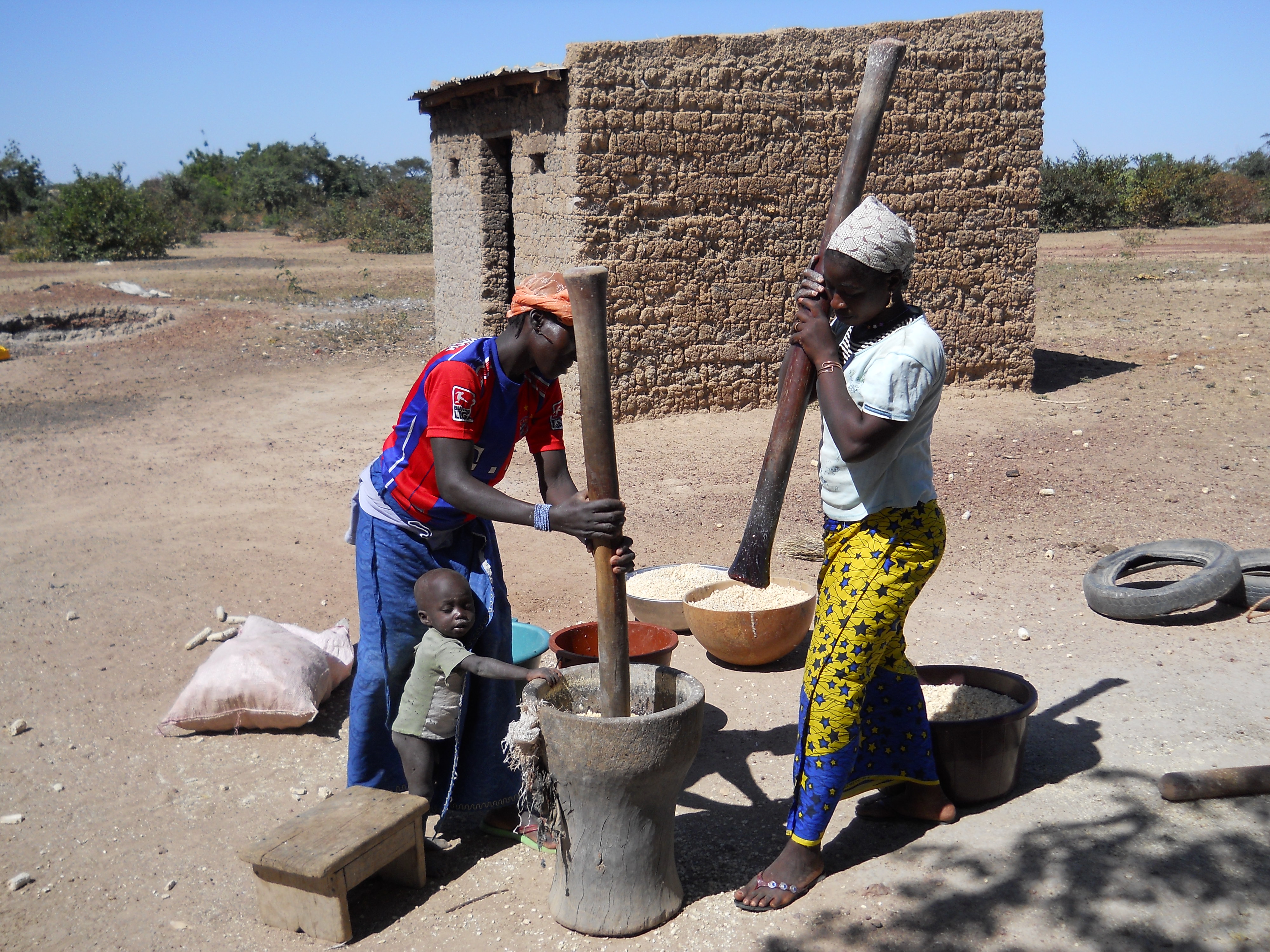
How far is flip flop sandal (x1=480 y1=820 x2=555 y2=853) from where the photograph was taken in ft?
9.73

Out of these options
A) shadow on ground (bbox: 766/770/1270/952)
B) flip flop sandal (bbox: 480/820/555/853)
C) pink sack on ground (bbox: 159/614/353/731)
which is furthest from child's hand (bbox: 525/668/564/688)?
pink sack on ground (bbox: 159/614/353/731)

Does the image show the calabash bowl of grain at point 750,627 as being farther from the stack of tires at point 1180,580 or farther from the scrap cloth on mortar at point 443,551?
the stack of tires at point 1180,580

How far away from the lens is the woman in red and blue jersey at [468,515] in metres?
2.57

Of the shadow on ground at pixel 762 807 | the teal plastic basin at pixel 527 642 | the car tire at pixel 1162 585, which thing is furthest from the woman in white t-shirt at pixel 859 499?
the car tire at pixel 1162 585

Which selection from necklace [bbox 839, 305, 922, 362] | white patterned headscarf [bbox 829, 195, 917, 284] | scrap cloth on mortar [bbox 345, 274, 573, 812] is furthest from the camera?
scrap cloth on mortar [bbox 345, 274, 573, 812]

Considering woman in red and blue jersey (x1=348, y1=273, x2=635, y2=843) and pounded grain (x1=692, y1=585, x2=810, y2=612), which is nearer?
woman in red and blue jersey (x1=348, y1=273, x2=635, y2=843)

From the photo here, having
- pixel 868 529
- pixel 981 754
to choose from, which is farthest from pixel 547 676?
pixel 981 754

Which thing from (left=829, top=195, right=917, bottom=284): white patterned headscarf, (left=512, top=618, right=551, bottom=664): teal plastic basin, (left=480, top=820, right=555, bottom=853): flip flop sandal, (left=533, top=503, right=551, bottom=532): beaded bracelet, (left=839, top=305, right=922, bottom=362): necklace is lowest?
(left=480, top=820, right=555, bottom=853): flip flop sandal

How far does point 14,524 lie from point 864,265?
238 inches

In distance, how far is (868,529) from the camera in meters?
2.50

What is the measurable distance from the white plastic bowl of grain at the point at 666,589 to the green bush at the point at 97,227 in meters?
24.6

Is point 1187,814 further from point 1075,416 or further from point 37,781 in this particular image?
point 1075,416

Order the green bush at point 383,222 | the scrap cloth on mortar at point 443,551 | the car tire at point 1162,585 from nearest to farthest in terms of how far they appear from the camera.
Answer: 1. the scrap cloth on mortar at point 443,551
2. the car tire at point 1162,585
3. the green bush at point 383,222

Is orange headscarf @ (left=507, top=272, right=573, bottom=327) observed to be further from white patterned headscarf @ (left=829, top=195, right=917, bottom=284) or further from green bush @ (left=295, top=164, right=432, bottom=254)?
green bush @ (left=295, top=164, right=432, bottom=254)
